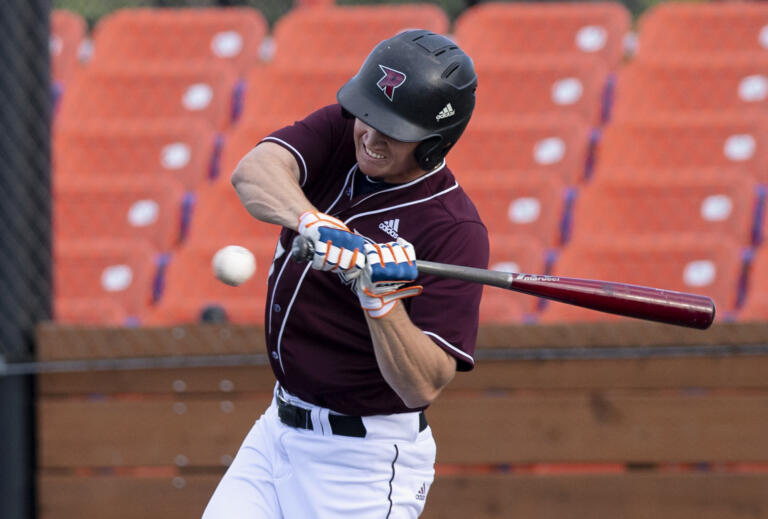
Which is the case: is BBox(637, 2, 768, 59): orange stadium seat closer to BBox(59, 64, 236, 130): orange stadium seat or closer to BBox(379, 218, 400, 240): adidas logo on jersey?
BBox(59, 64, 236, 130): orange stadium seat

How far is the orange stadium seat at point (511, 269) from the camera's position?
3.82 metres

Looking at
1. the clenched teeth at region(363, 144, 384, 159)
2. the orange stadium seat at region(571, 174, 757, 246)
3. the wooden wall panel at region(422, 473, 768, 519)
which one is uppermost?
the clenched teeth at region(363, 144, 384, 159)

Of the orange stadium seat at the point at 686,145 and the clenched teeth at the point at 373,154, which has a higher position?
the clenched teeth at the point at 373,154

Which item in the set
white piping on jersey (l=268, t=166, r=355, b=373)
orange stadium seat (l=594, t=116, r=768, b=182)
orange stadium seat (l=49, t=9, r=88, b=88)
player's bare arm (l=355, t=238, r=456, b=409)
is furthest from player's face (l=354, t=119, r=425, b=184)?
orange stadium seat (l=49, t=9, r=88, b=88)

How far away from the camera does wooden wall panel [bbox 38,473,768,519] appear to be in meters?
3.46

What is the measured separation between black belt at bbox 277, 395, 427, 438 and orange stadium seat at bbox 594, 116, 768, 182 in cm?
249

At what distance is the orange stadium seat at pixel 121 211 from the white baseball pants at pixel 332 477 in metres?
2.38

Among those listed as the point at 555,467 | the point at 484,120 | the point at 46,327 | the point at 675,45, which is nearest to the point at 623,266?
the point at 555,467

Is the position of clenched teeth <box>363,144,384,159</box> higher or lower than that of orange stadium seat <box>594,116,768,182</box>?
higher

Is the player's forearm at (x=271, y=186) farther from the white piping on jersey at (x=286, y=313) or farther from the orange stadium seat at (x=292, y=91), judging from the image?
the orange stadium seat at (x=292, y=91)

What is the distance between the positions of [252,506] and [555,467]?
1604 mm

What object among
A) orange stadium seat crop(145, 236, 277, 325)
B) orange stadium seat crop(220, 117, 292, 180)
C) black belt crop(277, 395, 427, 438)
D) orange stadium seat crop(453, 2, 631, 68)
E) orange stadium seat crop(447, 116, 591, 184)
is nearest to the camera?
black belt crop(277, 395, 427, 438)

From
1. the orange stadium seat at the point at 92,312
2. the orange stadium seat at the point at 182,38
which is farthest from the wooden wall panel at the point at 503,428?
the orange stadium seat at the point at 182,38

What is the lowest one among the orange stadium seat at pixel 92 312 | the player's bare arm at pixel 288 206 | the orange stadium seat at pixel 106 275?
the orange stadium seat at pixel 92 312
